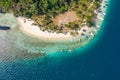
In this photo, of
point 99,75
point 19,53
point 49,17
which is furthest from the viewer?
point 49,17

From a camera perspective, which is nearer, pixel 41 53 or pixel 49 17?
pixel 41 53

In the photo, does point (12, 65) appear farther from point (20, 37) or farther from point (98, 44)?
point (98, 44)

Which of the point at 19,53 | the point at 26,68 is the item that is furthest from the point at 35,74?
the point at 19,53

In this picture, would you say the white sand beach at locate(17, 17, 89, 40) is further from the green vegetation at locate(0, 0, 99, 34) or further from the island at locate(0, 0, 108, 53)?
the green vegetation at locate(0, 0, 99, 34)

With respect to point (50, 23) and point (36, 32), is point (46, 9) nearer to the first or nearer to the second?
point (50, 23)

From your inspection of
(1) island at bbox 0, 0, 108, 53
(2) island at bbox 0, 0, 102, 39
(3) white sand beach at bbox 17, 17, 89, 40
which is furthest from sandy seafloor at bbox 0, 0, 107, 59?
(2) island at bbox 0, 0, 102, 39

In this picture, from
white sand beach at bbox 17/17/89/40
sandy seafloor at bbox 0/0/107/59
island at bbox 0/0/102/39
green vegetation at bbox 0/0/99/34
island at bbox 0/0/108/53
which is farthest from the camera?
green vegetation at bbox 0/0/99/34

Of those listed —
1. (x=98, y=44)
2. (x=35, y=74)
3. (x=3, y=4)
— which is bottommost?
(x=35, y=74)

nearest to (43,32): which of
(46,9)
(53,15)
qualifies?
(53,15)
